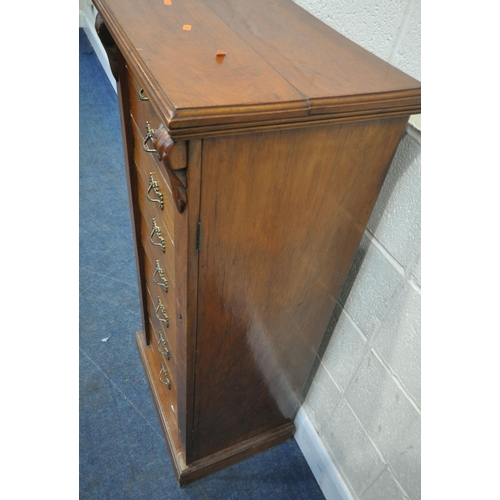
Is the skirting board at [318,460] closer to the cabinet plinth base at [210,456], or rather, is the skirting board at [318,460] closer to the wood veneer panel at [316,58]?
the cabinet plinth base at [210,456]

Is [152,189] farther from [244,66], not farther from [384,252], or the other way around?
[384,252]

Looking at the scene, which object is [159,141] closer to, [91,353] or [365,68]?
[365,68]

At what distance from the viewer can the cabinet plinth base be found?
1309 mm

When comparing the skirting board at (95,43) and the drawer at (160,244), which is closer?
the drawer at (160,244)

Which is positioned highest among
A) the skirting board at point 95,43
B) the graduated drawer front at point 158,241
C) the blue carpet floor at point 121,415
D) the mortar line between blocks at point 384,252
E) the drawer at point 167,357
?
the mortar line between blocks at point 384,252

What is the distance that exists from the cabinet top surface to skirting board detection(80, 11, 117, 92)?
2511 millimetres

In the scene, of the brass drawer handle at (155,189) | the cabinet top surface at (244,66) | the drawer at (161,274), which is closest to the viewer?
the cabinet top surface at (244,66)

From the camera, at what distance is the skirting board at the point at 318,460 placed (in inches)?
51.0

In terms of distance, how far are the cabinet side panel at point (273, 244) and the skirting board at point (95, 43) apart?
262cm

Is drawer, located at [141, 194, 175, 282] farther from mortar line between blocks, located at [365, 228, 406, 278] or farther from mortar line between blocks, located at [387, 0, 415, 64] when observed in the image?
mortar line between blocks, located at [387, 0, 415, 64]

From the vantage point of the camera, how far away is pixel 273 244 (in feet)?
2.63

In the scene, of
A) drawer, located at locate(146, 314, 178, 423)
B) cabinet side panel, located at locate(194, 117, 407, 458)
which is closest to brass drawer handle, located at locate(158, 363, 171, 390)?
drawer, located at locate(146, 314, 178, 423)

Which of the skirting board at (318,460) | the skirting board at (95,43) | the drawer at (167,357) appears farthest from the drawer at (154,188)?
the skirting board at (95,43)

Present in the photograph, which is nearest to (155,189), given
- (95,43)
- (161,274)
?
(161,274)
